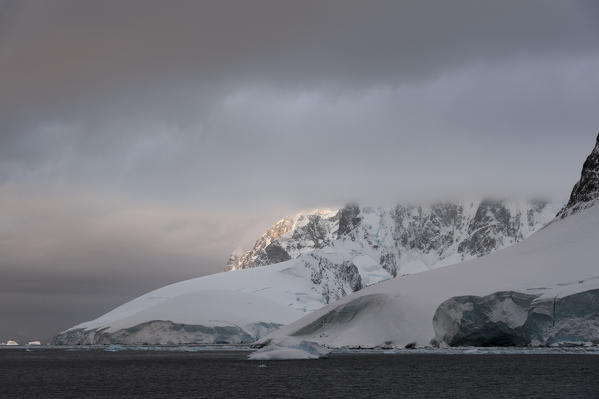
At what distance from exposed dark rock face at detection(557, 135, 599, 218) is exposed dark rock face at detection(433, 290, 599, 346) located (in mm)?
50144

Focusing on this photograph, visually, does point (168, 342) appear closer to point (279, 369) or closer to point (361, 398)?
point (279, 369)

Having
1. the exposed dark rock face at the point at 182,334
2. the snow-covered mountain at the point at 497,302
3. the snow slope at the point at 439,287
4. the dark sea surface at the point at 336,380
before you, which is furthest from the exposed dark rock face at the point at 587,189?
the exposed dark rock face at the point at 182,334

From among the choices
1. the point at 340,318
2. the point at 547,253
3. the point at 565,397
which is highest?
the point at 547,253

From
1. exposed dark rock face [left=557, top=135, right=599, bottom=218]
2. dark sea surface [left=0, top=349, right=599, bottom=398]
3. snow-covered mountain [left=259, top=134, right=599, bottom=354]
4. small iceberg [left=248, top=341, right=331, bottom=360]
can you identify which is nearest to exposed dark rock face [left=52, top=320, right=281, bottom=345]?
snow-covered mountain [left=259, top=134, right=599, bottom=354]

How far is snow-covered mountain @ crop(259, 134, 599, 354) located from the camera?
96.2 metres

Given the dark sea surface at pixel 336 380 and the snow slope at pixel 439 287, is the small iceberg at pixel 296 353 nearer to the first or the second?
the dark sea surface at pixel 336 380

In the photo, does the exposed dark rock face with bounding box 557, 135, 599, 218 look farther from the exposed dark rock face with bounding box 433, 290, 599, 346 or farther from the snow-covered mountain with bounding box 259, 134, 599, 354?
the exposed dark rock face with bounding box 433, 290, 599, 346

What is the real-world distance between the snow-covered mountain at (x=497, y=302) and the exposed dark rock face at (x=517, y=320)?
0.11 meters

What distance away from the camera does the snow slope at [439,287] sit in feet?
374

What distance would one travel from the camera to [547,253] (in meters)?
128

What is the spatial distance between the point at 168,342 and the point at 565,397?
152m

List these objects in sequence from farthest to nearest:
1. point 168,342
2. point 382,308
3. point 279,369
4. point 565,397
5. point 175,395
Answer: point 168,342, point 382,308, point 279,369, point 175,395, point 565,397

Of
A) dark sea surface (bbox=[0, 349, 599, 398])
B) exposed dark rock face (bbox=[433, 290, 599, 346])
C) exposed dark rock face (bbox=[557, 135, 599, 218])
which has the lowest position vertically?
dark sea surface (bbox=[0, 349, 599, 398])

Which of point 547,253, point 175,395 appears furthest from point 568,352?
point 175,395
